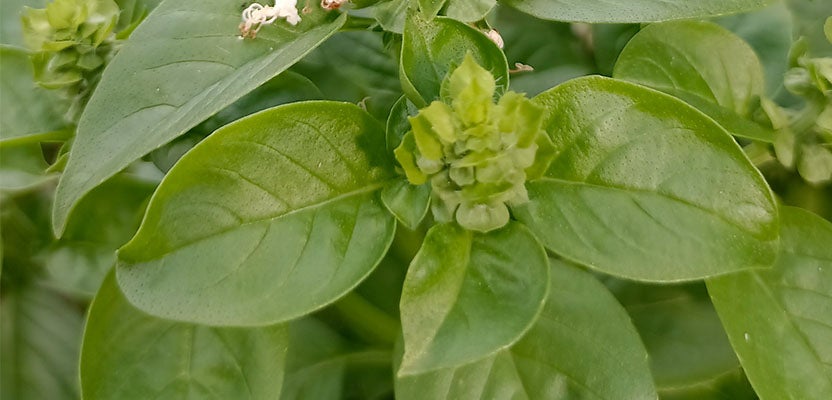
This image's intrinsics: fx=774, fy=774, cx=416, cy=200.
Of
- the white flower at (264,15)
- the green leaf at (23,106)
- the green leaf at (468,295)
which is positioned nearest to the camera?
the green leaf at (468,295)

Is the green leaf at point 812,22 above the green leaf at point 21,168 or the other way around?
above

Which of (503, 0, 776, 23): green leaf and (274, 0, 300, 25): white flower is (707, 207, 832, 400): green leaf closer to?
(503, 0, 776, 23): green leaf

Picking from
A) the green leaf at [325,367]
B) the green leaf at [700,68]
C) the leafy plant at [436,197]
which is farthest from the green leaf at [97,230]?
the green leaf at [700,68]

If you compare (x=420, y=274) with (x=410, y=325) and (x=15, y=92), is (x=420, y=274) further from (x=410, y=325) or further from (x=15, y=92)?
(x=15, y=92)

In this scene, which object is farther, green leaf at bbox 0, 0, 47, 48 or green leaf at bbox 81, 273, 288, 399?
green leaf at bbox 0, 0, 47, 48

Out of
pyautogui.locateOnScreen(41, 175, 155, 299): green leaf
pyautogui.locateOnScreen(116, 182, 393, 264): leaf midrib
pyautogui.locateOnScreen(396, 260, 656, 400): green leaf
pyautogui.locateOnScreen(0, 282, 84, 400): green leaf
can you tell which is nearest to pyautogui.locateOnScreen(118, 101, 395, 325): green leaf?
pyautogui.locateOnScreen(116, 182, 393, 264): leaf midrib

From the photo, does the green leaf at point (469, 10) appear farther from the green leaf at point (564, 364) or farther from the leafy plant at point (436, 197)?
the green leaf at point (564, 364)
